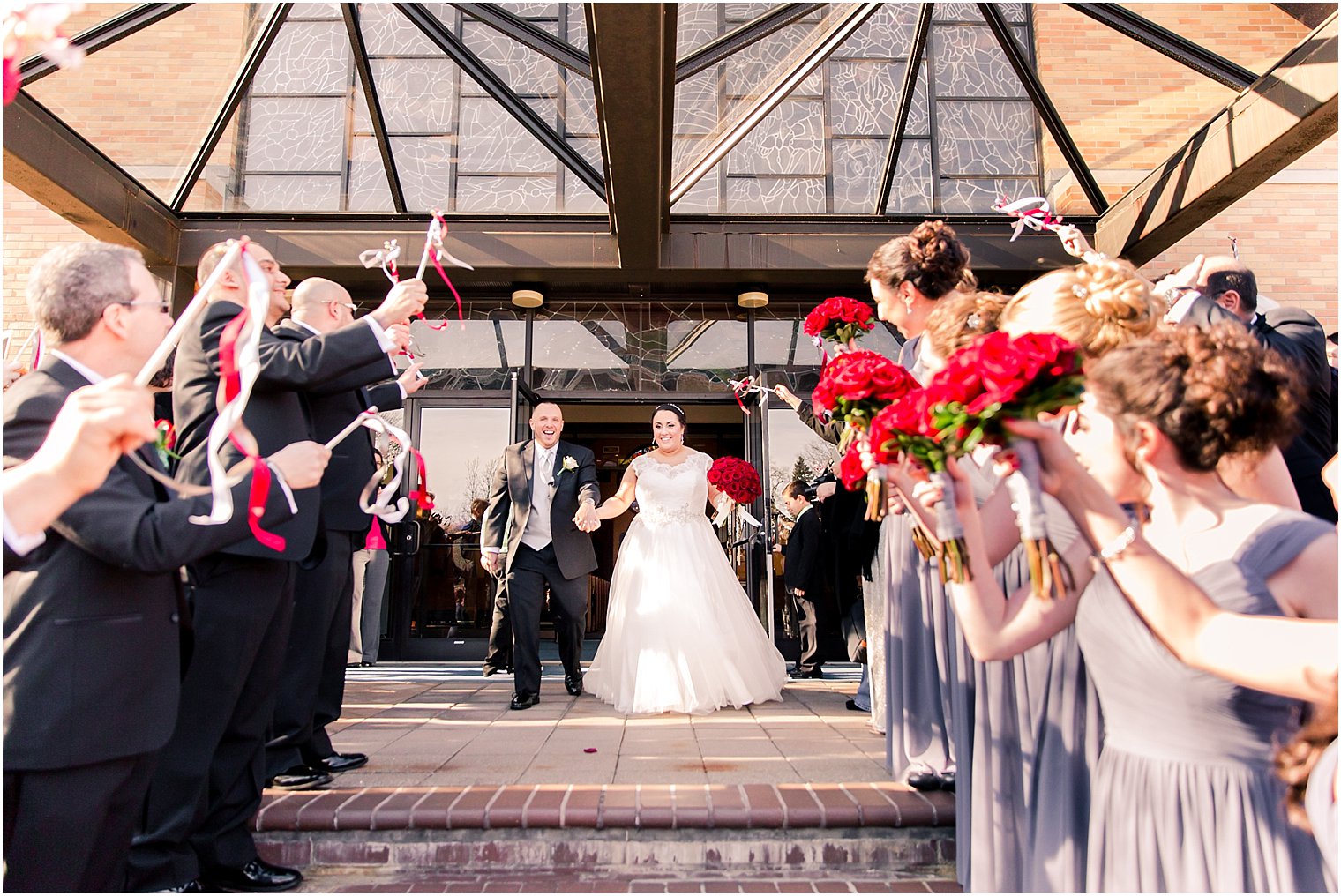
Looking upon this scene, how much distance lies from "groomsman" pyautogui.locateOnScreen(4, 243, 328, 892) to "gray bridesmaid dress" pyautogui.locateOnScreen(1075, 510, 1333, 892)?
181 centimetres

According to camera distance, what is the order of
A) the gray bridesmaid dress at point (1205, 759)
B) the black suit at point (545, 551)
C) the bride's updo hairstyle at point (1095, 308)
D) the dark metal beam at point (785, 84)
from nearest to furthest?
the gray bridesmaid dress at point (1205, 759)
the bride's updo hairstyle at point (1095, 308)
the black suit at point (545, 551)
the dark metal beam at point (785, 84)

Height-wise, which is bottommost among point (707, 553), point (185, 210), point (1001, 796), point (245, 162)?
point (1001, 796)

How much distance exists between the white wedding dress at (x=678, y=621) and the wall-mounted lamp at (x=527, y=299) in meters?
2.58

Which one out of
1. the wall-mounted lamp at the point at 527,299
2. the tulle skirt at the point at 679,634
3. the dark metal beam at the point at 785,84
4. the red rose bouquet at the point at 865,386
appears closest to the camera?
the red rose bouquet at the point at 865,386

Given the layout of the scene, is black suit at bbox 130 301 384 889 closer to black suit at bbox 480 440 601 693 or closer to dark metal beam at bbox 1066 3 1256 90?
black suit at bbox 480 440 601 693

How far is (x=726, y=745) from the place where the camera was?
402 centimetres

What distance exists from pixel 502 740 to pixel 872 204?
17.8 ft

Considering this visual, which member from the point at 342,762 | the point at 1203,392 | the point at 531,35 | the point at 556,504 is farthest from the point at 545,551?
the point at 1203,392

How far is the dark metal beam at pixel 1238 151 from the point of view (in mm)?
4648

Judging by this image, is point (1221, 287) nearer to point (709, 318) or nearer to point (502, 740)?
point (502, 740)

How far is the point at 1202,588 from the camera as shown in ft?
4.88

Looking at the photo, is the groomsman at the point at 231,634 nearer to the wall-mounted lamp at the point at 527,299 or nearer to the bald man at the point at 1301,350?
the bald man at the point at 1301,350

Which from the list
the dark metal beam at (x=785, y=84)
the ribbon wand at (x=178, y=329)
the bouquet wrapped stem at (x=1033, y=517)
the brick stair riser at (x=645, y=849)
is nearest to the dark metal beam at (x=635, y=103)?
the dark metal beam at (x=785, y=84)

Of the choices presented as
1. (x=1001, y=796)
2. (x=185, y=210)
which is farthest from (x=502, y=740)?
(x=185, y=210)
